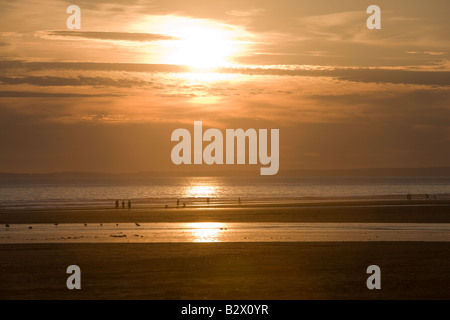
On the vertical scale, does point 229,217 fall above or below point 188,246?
above

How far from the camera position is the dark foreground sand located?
904 inches

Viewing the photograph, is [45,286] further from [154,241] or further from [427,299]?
[154,241]

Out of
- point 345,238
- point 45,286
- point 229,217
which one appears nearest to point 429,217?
point 229,217

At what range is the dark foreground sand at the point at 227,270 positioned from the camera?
22969 mm

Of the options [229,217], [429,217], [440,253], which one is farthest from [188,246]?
[429,217]

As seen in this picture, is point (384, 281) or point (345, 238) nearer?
point (384, 281)

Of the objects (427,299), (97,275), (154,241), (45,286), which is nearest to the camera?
(427,299)

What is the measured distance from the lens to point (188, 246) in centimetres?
3700

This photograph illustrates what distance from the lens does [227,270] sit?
27.7 meters

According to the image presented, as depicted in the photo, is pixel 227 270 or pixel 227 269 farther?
pixel 227 269
